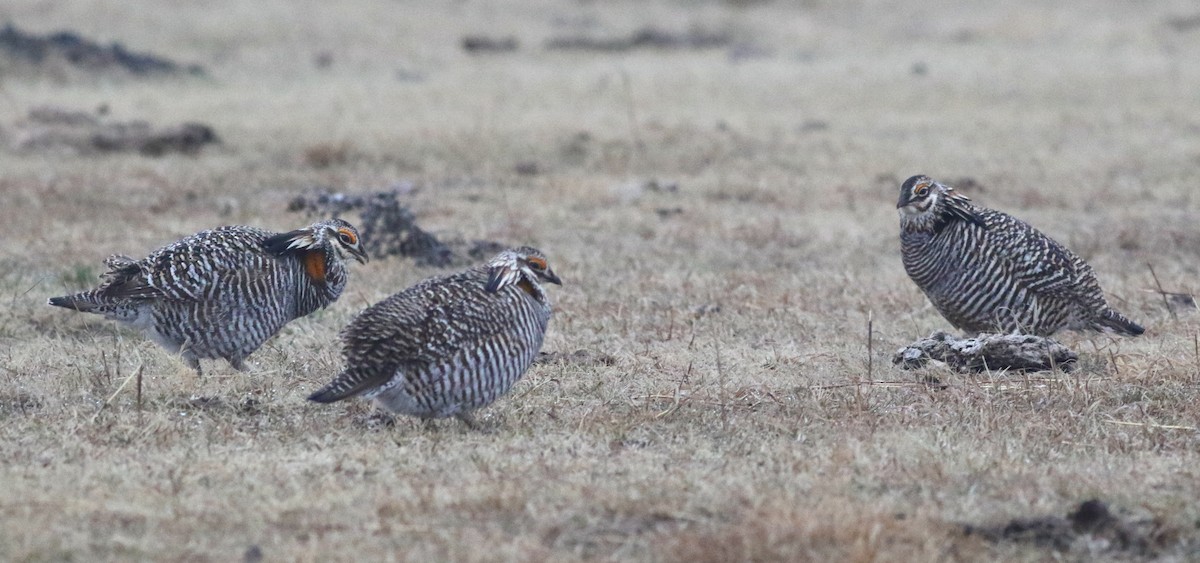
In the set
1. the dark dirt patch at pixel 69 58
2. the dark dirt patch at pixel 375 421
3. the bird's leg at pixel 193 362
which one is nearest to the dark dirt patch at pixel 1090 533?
the dark dirt patch at pixel 375 421

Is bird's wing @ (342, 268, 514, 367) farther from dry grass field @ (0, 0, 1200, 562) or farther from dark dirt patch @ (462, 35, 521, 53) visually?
dark dirt patch @ (462, 35, 521, 53)

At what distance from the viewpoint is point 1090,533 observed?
5.69 meters

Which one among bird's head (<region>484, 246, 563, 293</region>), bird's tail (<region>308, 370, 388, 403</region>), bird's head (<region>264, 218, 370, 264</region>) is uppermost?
bird's head (<region>484, 246, 563, 293</region>)

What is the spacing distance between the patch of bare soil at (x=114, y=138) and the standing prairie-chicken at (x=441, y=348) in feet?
34.6

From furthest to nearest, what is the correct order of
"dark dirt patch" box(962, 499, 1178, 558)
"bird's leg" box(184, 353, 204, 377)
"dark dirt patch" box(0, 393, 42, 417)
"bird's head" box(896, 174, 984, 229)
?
"bird's head" box(896, 174, 984, 229) → "bird's leg" box(184, 353, 204, 377) → "dark dirt patch" box(0, 393, 42, 417) → "dark dirt patch" box(962, 499, 1178, 558)

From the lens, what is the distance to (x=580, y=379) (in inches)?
326

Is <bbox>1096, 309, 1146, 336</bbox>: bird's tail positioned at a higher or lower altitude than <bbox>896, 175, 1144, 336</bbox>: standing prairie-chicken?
lower

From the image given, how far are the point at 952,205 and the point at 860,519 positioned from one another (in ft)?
13.0

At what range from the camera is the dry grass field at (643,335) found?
19.0 feet

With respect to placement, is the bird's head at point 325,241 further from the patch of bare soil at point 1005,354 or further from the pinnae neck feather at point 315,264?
the patch of bare soil at point 1005,354

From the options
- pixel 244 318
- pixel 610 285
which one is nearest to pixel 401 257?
pixel 610 285

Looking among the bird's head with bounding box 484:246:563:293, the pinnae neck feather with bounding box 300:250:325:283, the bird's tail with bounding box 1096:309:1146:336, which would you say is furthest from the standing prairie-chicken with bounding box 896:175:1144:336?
the pinnae neck feather with bounding box 300:250:325:283

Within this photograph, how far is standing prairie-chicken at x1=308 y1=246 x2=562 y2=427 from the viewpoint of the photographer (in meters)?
6.80

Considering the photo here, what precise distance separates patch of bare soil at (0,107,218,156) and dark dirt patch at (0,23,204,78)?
620 cm
